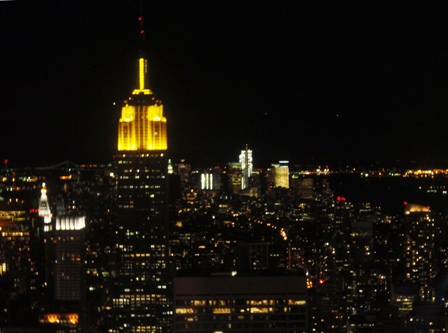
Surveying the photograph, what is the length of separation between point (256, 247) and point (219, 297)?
0.53 meters

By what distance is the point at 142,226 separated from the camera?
9.30 meters

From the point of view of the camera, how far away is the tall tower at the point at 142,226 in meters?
7.96

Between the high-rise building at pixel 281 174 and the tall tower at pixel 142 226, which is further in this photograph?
the tall tower at pixel 142 226

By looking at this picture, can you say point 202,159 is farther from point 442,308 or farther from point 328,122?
point 442,308

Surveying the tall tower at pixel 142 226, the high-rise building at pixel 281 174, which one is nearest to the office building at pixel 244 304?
the tall tower at pixel 142 226

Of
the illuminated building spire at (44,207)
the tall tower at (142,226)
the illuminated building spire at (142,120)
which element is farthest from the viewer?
the tall tower at (142,226)

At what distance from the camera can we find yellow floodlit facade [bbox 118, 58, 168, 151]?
278 inches

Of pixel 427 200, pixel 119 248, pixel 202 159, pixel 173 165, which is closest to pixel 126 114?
pixel 173 165

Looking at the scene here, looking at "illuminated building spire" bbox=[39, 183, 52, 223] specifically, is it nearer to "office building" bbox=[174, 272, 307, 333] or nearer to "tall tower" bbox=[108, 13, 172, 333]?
"tall tower" bbox=[108, 13, 172, 333]

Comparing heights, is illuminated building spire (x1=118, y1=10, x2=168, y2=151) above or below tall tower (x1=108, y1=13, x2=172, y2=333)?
above

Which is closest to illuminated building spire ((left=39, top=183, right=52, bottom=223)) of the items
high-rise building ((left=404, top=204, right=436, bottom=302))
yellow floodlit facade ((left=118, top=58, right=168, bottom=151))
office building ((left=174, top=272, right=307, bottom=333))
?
yellow floodlit facade ((left=118, top=58, right=168, bottom=151))

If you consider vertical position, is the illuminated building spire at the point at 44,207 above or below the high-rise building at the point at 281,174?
below

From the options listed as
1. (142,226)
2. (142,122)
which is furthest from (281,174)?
(142,226)

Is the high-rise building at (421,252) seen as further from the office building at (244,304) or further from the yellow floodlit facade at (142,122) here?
the yellow floodlit facade at (142,122)
